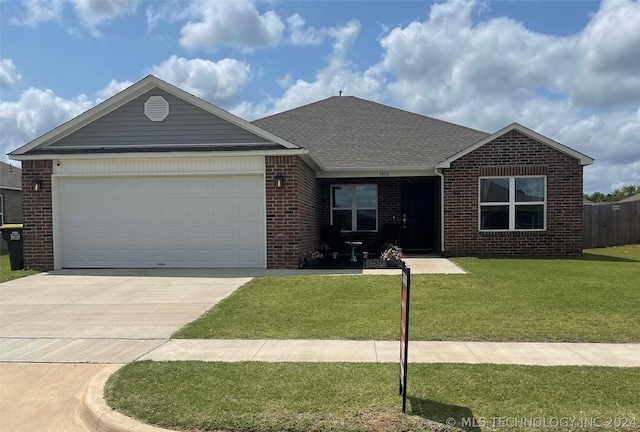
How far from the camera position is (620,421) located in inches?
142

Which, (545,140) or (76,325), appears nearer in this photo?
(76,325)

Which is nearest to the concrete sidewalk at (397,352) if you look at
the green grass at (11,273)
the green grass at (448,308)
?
the green grass at (448,308)

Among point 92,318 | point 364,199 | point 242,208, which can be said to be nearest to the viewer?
point 92,318

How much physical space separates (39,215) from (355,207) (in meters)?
9.77

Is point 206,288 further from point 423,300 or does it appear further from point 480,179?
point 480,179

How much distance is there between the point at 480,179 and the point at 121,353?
11.6 meters

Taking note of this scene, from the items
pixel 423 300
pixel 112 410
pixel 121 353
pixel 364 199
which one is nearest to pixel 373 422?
pixel 112 410

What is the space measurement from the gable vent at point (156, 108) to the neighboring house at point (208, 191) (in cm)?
3

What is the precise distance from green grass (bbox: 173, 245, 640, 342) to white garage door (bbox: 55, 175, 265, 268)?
236 cm

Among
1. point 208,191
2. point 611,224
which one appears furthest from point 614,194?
point 208,191

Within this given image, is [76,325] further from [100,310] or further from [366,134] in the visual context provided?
[366,134]

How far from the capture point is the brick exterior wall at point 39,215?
1268cm

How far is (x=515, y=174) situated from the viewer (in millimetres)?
14164

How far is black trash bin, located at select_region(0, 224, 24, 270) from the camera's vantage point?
12.8 m
